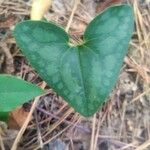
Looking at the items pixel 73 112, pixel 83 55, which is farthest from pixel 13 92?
pixel 73 112

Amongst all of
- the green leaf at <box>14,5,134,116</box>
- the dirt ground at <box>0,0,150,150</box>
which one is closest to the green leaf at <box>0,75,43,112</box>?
the green leaf at <box>14,5,134,116</box>

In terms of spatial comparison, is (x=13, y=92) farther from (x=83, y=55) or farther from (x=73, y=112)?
(x=73, y=112)

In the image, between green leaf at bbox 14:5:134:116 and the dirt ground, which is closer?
green leaf at bbox 14:5:134:116

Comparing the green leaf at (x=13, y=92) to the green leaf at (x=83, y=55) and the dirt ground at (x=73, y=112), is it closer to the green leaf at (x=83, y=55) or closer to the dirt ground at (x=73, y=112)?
the green leaf at (x=83, y=55)

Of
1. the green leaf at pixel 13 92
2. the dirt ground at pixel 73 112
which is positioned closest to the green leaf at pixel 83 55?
the green leaf at pixel 13 92

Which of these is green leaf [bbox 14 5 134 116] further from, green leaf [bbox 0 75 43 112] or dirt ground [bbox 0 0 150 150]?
dirt ground [bbox 0 0 150 150]

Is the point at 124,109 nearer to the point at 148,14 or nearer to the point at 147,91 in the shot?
the point at 147,91
